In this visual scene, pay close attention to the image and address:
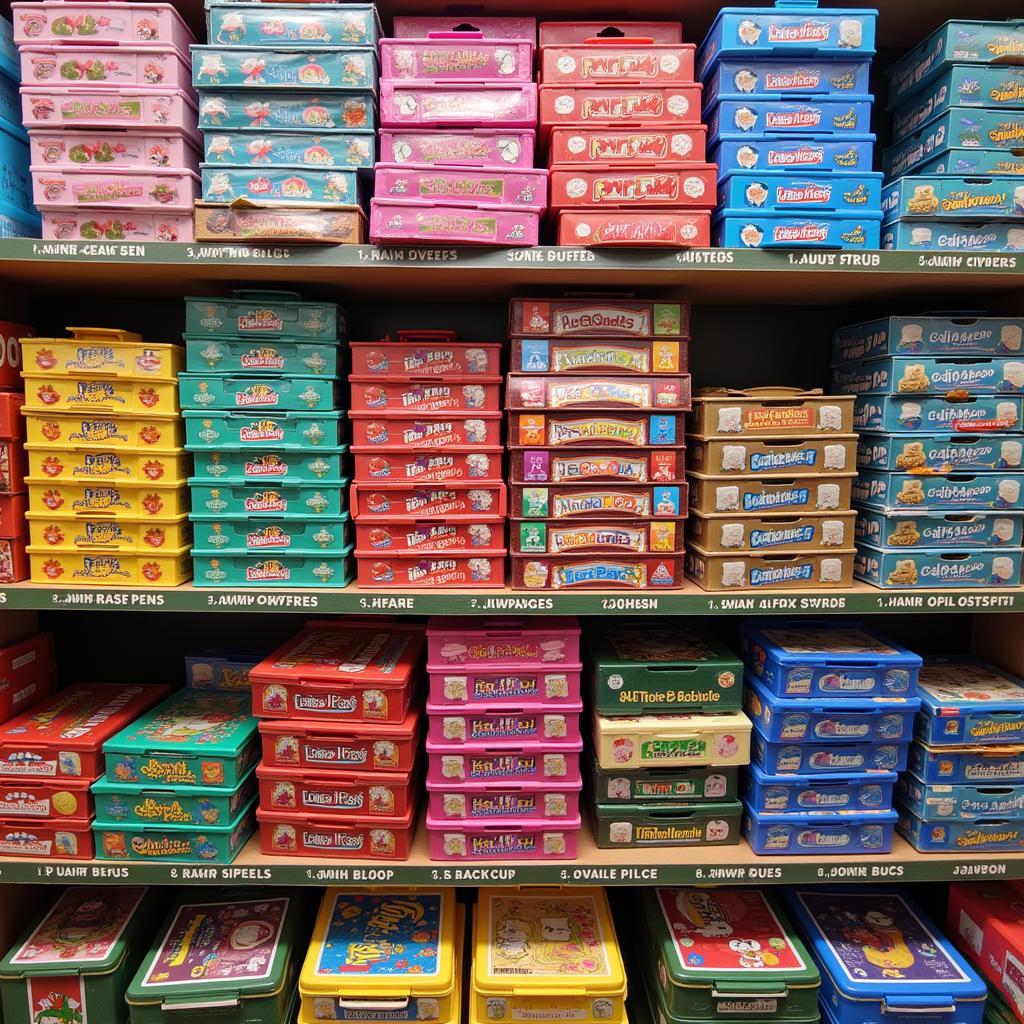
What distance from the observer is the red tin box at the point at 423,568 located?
1643mm

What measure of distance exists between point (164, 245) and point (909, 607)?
6.25ft

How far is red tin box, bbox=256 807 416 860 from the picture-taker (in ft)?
5.31

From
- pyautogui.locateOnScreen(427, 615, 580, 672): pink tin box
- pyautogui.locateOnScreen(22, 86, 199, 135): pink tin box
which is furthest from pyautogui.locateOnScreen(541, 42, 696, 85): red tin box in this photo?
pyautogui.locateOnScreen(427, 615, 580, 672): pink tin box

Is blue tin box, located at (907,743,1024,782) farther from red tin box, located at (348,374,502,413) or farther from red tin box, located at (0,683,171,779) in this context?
red tin box, located at (0,683,171,779)

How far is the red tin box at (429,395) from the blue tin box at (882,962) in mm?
1556

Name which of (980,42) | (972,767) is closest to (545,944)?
(972,767)

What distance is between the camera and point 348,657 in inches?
68.4

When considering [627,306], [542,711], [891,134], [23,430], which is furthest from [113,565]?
[891,134]

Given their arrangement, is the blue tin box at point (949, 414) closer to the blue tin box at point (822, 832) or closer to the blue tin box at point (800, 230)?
the blue tin box at point (800, 230)

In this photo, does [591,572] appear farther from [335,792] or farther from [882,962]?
[882,962]

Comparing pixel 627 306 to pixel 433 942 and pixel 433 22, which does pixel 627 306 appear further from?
pixel 433 942

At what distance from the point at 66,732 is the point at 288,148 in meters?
1.50

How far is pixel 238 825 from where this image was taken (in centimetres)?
164

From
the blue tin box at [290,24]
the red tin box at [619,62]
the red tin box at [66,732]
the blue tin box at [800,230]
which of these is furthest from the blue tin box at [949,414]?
the red tin box at [66,732]
